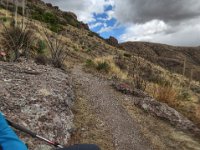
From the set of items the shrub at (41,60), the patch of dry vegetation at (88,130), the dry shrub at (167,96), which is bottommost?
the patch of dry vegetation at (88,130)

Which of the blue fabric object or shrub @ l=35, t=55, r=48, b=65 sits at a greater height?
shrub @ l=35, t=55, r=48, b=65

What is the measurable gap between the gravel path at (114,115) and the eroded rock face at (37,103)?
2.21ft

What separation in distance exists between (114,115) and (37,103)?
1.84 m

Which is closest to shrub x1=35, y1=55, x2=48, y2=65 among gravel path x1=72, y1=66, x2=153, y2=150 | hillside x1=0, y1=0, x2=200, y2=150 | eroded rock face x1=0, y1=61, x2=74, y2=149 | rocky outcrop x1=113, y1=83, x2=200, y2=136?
hillside x1=0, y1=0, x2=200, y2=150

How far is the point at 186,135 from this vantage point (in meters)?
7.77

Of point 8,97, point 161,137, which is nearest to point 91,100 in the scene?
point 161,137

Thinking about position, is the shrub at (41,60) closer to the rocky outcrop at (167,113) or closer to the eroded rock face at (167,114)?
the rocky outcrop at (167,113)

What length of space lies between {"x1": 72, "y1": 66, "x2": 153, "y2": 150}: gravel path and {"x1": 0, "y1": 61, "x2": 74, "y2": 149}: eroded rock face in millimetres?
672

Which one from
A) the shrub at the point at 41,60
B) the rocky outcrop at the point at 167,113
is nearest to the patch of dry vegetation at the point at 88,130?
the rocky outcrop at the point at 167,113

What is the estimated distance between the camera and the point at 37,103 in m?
6.62

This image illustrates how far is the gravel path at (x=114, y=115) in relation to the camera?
6.98 m

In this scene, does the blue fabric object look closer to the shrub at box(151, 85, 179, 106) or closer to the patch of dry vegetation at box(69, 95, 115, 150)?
the patch of dry vegetation at box(69, 95, 115, 150)

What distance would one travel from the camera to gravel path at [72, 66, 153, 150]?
6.98m

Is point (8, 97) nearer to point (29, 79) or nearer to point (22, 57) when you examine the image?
point (29, 79)
